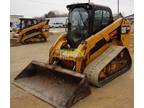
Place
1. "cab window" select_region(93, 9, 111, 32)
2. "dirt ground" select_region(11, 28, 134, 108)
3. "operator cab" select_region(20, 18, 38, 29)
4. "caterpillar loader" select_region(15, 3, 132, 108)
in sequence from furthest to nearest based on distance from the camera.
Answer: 1. "operator cab" select_region(20, 18, 38, 29)
2. "cab window" select_region(93, 9, 111, 32)
3. "caterpillar loader" select_region(15, 3, 132, 108)
4. "dirt ground" select_region(11, 28, 134, 108)

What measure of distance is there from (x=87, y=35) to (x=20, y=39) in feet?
38.4

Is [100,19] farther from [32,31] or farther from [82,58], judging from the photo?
[32,31]

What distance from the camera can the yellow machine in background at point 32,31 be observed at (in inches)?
663

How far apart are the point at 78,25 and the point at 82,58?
1.10 m

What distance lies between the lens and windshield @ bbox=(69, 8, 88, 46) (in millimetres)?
5789

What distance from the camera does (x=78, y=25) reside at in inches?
235

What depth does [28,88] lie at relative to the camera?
5258 millimetres

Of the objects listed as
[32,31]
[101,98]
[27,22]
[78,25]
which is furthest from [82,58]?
[27,22]

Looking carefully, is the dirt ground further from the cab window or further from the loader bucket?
the cab window

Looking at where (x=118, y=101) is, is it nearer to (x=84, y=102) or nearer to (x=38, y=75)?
(x=84, y=102)

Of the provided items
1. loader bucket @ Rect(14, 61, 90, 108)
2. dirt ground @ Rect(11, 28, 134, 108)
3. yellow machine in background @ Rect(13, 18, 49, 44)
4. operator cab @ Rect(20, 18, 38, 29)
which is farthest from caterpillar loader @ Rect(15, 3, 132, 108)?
operator cab @ Rect(20, 18, 38, 29)

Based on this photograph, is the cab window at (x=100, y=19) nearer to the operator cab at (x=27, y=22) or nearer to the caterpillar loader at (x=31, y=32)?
the caterpillar loader at (x=31, y=32)

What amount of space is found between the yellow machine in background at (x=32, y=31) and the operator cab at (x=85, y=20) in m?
10.9

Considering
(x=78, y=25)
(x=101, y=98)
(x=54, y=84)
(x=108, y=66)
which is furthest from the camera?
(x=78, y=25)
